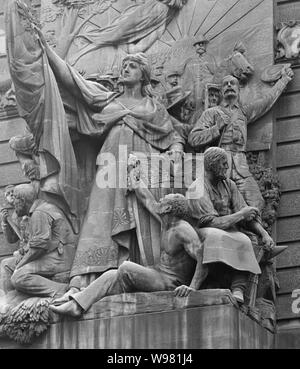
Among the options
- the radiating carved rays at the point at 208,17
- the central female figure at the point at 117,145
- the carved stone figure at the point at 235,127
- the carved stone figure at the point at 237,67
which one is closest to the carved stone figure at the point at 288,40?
the carved stone figure at the point at 235,127

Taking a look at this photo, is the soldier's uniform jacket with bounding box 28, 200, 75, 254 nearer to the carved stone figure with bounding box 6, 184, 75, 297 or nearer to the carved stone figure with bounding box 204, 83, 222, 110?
the carved stone figure with bounding box 6, 184, 75, 297

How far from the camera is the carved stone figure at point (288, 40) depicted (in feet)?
70.0

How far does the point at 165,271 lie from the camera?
19.6m

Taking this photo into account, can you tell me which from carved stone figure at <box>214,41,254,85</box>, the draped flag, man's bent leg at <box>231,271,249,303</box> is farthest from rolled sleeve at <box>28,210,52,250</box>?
carved stone figure at <box>214,41,254,85</box>

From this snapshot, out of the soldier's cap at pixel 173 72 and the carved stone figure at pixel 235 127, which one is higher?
the soldier's cap at pixel 173 72

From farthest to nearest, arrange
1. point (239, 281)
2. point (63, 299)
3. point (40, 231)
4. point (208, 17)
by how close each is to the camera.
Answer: point (208, 17)
point (40, 231)
point (63, 299)
point (239, 281)

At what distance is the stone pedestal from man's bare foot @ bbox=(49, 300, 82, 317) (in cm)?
10

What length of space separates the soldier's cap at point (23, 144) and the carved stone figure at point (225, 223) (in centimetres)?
252

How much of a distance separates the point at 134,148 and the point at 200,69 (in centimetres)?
171

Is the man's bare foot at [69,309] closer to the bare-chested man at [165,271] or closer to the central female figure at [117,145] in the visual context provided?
the bare-chested man at [165,271]

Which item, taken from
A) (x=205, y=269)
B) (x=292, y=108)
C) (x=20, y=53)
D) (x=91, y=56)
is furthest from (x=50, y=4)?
(x=205, y=269)

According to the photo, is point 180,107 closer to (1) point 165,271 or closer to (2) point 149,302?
(1) point 165,271

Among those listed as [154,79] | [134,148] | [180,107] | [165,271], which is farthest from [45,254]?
[154,79]
